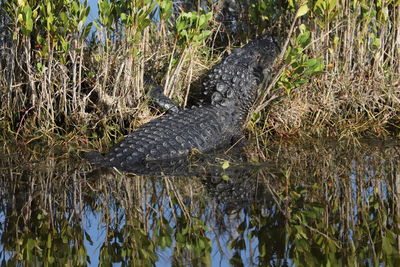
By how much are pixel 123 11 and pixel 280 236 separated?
317 centimetres

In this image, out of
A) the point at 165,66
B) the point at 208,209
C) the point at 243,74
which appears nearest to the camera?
the point at 208,209

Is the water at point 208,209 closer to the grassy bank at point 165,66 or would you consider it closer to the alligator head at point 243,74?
the grassy bank at point 165,66

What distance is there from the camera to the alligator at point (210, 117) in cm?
652

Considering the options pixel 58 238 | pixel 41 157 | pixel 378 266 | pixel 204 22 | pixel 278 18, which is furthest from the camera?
pixel 278 18

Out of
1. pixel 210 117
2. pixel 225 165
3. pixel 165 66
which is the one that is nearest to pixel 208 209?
pixel 225 165

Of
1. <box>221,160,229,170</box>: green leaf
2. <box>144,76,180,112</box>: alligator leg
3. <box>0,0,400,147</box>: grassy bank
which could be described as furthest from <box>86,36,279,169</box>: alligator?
<box>221,160,229,170</box>: green leaf

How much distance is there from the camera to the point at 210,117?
289 inches

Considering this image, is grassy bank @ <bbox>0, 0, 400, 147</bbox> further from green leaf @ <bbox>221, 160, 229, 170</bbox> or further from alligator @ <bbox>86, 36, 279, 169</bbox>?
green leaf @ <bbox>221, 160, 229, 170</bbox>

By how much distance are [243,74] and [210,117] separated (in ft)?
2.81

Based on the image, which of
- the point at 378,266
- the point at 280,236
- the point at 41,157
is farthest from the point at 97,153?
the point at 378,266

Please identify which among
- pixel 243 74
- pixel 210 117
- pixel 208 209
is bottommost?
pixel 210 117

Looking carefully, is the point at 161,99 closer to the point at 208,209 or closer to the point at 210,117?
the point at 210,117

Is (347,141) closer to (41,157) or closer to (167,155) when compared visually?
(167,155)

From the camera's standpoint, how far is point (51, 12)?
6867 mm
